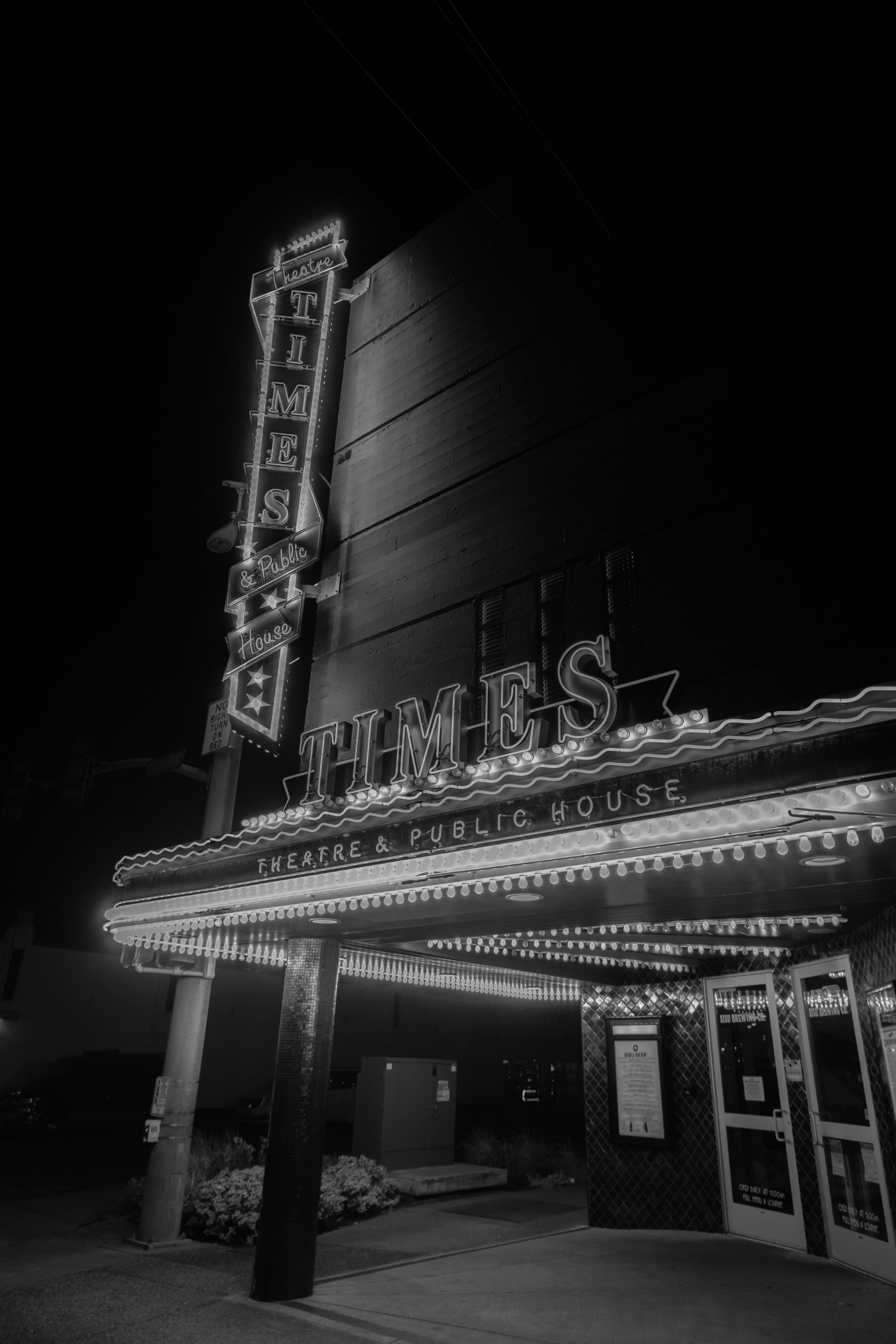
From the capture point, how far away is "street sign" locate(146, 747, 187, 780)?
1086 centimetres

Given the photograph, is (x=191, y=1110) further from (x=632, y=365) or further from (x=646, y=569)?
(x=632, y=365)

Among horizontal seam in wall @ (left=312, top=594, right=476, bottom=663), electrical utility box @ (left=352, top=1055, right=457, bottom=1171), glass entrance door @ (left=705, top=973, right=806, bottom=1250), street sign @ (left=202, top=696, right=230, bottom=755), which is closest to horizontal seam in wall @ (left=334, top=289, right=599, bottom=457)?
horizontal seam in wall @ (left=312, top=594, right=476, bottom=663)

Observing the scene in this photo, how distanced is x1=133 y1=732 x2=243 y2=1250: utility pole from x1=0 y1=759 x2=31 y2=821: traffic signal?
11.5 ft

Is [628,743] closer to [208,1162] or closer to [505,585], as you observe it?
[505,585]

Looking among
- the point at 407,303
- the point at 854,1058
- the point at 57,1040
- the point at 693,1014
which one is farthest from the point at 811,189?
the point at 57,1040

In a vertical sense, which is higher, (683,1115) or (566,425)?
(566,425)

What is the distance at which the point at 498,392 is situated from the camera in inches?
468

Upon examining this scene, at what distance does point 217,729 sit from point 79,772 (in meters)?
2.84

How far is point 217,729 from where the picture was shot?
35.3 ft

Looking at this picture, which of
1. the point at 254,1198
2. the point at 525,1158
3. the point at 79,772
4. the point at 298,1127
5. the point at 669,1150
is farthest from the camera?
the point at 525,1158

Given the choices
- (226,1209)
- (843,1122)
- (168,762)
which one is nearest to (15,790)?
(168,762)

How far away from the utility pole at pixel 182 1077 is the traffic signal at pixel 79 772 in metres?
2.67

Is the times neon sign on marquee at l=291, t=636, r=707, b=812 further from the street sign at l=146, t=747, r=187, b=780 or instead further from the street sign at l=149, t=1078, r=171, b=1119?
the street sign at l=149, t=1078, r=171, b=1119

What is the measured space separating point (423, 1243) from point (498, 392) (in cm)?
1081
